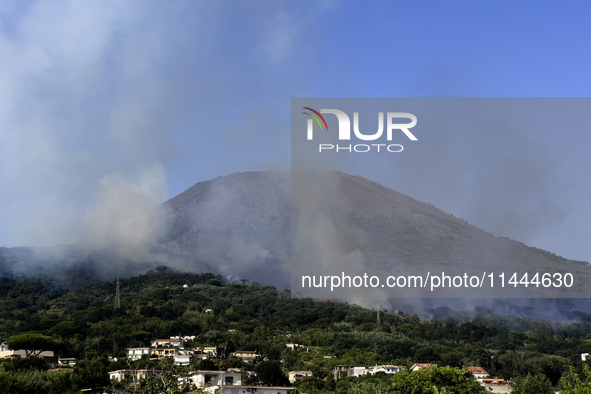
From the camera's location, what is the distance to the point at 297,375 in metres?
60.5

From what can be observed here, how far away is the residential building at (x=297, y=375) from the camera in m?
60.1

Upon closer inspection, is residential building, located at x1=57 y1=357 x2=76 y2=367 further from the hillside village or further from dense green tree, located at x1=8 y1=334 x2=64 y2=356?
dense green tree, located at x1=8 y1=334 x2=64 y2=356

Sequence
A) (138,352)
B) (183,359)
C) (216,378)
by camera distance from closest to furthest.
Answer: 1. (216,378)
2. (183,359)
3. (138,352)

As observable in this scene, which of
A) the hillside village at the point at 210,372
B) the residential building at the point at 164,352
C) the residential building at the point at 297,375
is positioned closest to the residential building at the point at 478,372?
the hillside village at the point at 210,372

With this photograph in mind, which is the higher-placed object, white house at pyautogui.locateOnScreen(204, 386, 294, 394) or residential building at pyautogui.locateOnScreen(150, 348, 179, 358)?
white house at pyautogui.locateOnScreen(204, 386, 294, 394)

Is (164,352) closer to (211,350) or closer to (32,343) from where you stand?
(211,350)

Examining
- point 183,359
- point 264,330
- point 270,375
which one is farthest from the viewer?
point 264,330

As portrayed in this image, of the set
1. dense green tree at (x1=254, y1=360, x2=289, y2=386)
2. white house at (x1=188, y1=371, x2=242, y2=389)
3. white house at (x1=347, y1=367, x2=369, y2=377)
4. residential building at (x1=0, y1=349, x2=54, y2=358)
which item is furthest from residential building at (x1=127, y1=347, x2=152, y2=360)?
white house at (x1=347, y1=367, x2=369, y2=377)

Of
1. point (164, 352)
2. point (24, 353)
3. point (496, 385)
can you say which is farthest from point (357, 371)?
point (24, 353)

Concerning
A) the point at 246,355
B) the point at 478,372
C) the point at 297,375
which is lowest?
the point at 478,372

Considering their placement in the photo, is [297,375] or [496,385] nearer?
[297,375]

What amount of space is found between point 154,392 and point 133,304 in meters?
81.3

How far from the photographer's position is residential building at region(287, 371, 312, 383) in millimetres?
60062

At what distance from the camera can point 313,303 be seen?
404ft
